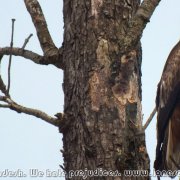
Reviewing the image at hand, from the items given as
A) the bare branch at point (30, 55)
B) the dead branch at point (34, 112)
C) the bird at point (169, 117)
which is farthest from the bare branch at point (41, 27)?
the bird at point (169, 117)

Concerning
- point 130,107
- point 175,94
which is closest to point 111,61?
point 130,107

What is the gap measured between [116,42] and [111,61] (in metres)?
0.16

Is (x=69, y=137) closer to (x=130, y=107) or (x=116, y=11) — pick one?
(x=130, y=107)

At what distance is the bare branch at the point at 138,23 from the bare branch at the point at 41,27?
0.66 meters

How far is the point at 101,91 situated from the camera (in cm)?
330

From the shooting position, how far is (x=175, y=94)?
536 centimetres

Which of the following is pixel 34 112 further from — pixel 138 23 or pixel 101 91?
pixel 138 23

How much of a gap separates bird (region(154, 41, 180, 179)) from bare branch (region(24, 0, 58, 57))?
1.40 meters

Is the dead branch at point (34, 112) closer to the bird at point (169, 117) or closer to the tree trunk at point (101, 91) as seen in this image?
the tree trunk at point (101, 91)

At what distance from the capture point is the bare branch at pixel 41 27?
150 inches

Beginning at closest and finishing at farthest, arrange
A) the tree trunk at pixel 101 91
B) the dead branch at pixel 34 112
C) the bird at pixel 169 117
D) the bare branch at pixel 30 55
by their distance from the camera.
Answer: the tree trunk at pixel 101 91
the dead branch at pixel 34 112
the bare branch at pixel 30 55
the bird at pixel 169 117

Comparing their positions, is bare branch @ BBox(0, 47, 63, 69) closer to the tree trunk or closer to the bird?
the tree trunk

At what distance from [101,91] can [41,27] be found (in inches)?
37.1

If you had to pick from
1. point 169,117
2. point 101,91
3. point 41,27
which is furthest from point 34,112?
point 169,117
